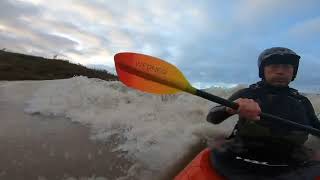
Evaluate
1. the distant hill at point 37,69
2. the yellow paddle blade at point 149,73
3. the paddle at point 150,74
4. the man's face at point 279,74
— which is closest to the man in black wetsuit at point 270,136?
the man's face at point 279,74

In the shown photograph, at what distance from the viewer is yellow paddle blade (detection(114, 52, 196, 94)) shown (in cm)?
349

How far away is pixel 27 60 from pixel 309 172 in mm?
9635

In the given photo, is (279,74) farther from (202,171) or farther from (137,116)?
(137,116)

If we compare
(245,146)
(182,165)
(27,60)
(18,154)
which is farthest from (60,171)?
(27,60)

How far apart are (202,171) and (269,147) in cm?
50

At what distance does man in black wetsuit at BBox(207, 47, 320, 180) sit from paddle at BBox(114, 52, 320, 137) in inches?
6.9

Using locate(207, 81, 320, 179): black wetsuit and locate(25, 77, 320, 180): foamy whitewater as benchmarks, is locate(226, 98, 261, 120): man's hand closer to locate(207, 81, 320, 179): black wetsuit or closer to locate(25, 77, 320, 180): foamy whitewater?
locate(207, 81, 320, 179): black wetsuit

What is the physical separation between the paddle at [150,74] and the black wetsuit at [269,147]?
0.55ft

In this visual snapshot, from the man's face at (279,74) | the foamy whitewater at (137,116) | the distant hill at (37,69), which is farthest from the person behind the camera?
the distant hill at (37,69)

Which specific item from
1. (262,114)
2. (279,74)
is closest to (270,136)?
(262,114)

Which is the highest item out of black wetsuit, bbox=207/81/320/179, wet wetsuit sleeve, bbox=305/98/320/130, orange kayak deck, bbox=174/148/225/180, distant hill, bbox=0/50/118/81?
distant hill, bbox=0/50/118/81

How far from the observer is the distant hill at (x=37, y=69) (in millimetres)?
10180

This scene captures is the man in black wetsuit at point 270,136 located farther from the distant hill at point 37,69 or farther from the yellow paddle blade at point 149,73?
the distant hill at point 37,69

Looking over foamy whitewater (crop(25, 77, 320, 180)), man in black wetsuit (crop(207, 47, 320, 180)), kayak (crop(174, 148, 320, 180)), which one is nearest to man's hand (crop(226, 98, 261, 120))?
man in black wetsuit (crop(207, 47, 320, 180))
